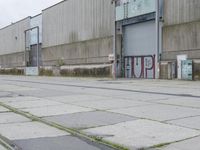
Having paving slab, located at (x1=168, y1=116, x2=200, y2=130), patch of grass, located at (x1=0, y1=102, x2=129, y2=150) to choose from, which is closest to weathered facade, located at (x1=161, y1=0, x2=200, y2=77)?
patch of grass, located at (x1=0, y1=102, x2=129, y2=150)

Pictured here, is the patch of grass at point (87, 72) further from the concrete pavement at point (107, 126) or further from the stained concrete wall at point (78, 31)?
the concrete pavement at point (107, 126)

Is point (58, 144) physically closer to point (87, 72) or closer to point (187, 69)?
point (187, 69)

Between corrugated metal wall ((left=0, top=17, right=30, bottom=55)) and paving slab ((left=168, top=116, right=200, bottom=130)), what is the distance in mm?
72718

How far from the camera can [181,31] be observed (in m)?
38.2

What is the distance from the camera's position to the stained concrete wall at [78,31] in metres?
51.5

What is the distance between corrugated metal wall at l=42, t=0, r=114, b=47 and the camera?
169ft

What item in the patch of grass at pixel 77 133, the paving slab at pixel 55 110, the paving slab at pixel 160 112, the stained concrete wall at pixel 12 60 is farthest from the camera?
the stained concrete wall at pixel 12 60

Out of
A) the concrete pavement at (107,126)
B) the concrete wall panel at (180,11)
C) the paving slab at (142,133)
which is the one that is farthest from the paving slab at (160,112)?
the concrete wall panel at (180,11)

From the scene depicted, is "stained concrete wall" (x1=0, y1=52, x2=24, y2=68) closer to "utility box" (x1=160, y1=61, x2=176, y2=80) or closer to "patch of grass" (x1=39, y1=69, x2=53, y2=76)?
"patch of grass" (x1=39, y1=69, x2=53, y2=76)

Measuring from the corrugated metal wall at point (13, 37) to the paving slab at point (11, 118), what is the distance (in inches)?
2736

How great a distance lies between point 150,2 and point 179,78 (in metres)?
9.46

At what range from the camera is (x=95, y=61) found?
2108 inches

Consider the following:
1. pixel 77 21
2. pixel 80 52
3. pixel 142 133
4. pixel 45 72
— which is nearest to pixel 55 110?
pixel 142 133

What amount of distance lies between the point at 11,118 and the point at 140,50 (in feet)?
114
